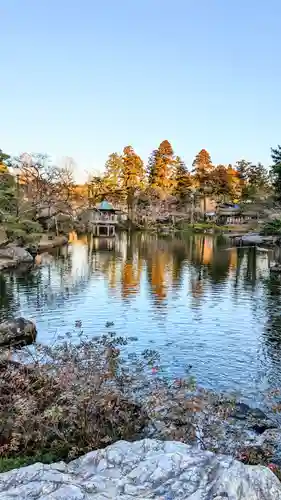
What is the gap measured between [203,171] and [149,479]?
6159 centimetres

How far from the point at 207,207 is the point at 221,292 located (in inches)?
1825

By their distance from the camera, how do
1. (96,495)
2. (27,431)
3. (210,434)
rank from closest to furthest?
(96,495)
(27,431)
(210,434)

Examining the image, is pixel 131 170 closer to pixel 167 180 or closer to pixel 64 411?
pixel 167 180

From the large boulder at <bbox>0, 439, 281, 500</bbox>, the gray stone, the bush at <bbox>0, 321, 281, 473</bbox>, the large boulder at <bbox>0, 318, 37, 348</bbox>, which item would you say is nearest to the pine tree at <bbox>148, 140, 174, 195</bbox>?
the gray stone

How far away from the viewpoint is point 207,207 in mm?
64688

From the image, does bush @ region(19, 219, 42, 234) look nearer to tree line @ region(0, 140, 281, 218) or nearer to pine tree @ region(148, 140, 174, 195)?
tree line @ region(0, 140, 281, 218)

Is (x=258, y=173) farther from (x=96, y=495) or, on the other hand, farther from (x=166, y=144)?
(x=96, y=495)

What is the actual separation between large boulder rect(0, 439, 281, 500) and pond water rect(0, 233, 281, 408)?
5610 mm

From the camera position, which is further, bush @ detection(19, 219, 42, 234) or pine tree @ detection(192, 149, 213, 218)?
pine tree @ detection(192, 149, 213, 218)

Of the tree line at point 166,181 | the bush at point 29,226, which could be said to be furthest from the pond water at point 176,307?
the tree line at point 166,181

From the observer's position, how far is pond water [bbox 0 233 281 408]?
36.2 feet

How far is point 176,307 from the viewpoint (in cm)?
1659

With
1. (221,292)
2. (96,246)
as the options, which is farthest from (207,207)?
(221,292)

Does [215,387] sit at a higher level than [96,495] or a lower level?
lower
